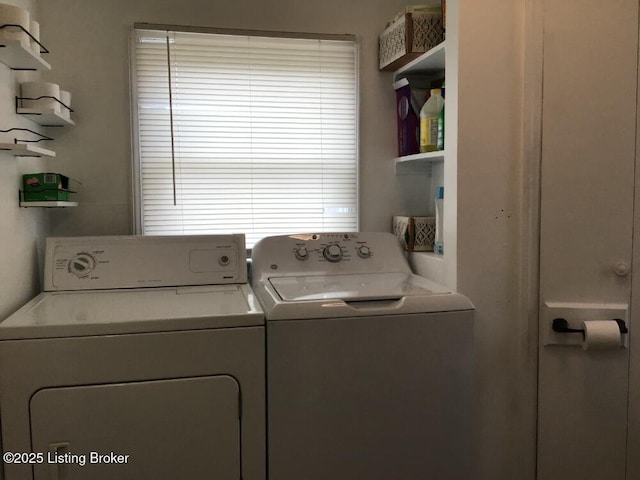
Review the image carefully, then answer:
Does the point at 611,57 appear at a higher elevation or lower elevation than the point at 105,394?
higher

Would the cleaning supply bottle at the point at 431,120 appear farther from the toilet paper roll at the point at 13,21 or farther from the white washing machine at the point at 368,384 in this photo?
the toilet paper roll at the point at 13,21

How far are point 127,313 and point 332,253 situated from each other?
0.80 meters

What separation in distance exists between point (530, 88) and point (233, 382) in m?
1.31

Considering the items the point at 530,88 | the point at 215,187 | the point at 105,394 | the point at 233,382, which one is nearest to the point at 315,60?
the point at 215,187

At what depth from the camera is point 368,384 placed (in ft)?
5.00

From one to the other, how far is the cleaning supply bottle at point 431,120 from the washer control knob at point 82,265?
1.31 meters

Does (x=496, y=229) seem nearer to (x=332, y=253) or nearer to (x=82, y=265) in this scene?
(x=332, y=253)

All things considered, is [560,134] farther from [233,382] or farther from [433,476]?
[233,382]

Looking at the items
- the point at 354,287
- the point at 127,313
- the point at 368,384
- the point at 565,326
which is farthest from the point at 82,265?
the point at 565,326

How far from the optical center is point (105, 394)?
1.38 metres

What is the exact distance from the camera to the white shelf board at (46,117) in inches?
67.7

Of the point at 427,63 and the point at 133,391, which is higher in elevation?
the point at 427,63

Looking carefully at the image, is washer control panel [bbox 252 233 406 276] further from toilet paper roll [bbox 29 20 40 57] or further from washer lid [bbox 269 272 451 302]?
toilet paper roll [bbox 29 20 40 57]

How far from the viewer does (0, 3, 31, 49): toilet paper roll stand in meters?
1.43
